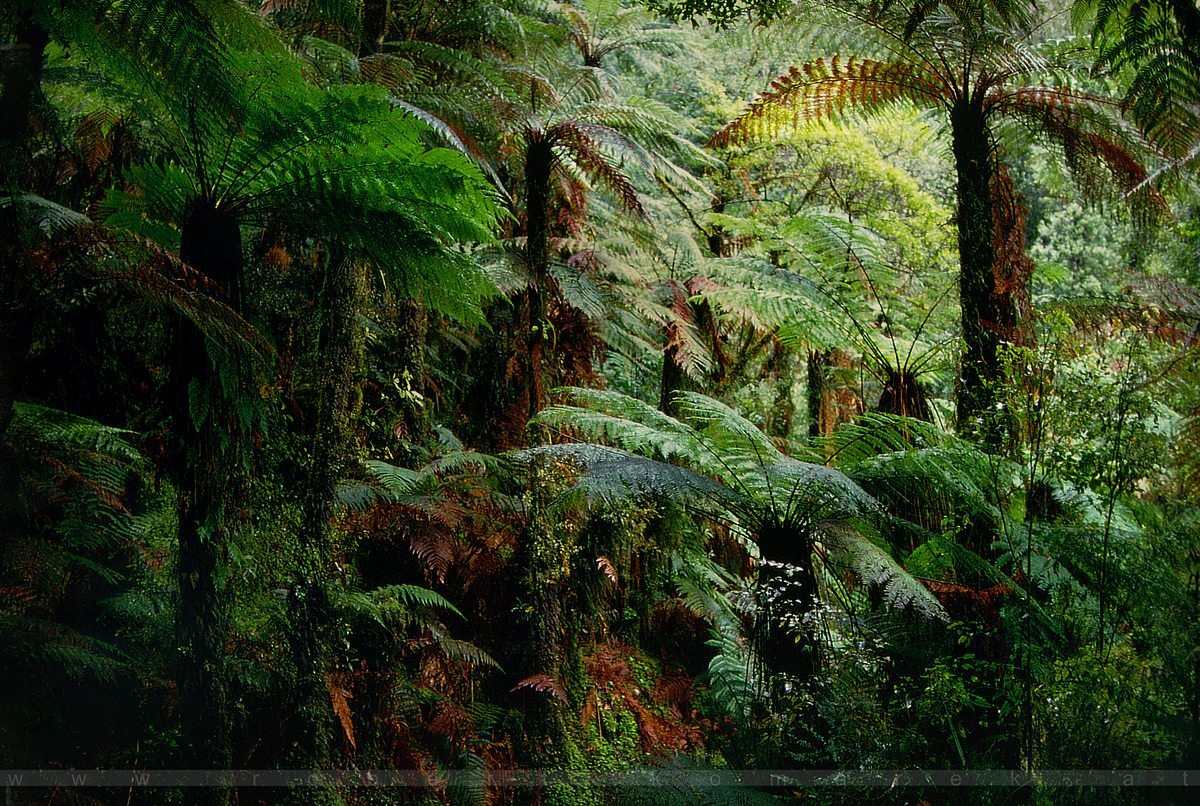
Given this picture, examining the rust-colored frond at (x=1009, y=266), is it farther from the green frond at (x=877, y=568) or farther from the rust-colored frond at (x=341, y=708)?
the rust-colored frond at (x=341, y=708)

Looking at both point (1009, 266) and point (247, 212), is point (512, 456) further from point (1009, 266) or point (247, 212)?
point (1009, 266)

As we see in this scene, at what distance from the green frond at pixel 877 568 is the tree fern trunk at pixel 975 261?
2.38 ft

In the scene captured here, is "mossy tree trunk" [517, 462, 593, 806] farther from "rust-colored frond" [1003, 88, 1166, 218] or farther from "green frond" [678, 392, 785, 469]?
"rust-colored frond" [1003, 88, 1166, 218]

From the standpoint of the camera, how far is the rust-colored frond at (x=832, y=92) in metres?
3.83

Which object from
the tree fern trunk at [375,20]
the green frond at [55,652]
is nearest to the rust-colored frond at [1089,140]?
the tree fern trunk at [375,20]

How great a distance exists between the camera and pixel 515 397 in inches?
167

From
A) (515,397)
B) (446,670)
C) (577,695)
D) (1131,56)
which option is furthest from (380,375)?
(1131,56)

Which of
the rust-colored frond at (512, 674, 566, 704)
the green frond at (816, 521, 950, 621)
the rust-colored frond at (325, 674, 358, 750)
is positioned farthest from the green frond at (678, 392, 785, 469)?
the rust-colored frond at (325, 674, 358, 750)

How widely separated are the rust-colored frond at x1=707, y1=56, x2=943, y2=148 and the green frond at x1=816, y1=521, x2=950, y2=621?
93.3 inches

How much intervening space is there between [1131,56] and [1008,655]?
7.72 ft

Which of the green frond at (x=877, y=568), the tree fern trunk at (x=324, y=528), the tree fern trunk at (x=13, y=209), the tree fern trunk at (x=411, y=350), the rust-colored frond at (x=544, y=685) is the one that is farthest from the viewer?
the tree fern trunk at (x=411, y=350)

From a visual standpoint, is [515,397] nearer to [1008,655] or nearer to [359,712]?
[359,712]

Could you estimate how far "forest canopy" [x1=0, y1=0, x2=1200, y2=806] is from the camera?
2230 millimetres

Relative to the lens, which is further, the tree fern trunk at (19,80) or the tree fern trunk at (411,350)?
the tree fern trunk at (411,350)
